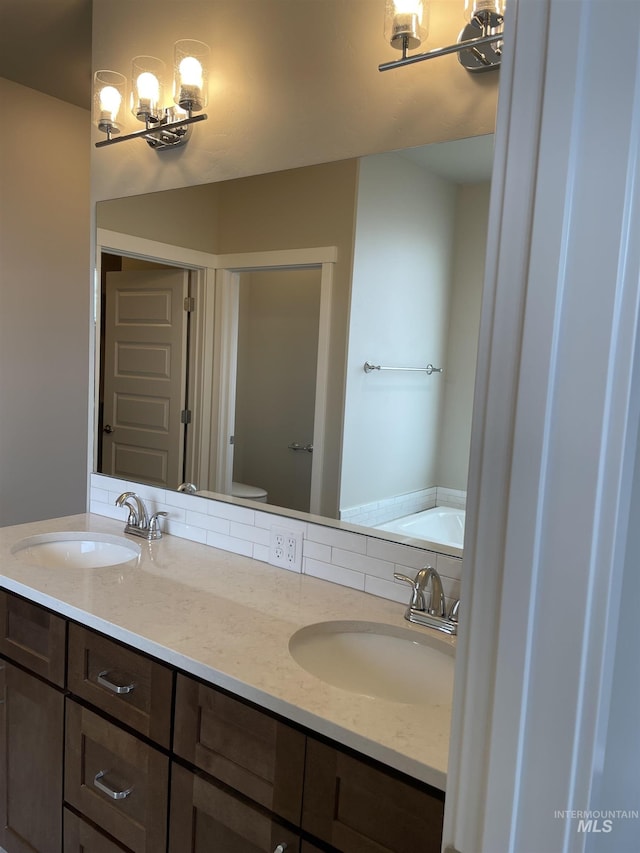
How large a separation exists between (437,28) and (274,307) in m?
0.80

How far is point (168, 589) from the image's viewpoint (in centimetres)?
158

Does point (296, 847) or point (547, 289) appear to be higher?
point (547, 289)

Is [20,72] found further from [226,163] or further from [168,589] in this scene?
[168,589]

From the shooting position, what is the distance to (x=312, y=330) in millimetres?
1748

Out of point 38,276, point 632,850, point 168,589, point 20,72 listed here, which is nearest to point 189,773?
point 168,589

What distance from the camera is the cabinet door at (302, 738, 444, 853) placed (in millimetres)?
953

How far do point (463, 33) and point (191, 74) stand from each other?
35.7 inches

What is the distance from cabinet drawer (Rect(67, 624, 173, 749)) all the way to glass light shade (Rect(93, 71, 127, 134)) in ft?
5.51

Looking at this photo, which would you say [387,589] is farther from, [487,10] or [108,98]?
[108,98]

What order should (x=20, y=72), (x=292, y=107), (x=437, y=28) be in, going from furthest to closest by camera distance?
(x=20, y=72)
(x=292, y=107)
(x=437, y=28)

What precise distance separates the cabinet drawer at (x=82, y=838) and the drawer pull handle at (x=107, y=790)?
12 centimetres

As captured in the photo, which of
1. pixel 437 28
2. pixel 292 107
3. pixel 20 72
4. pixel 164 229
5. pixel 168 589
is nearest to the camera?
pixel 437 28

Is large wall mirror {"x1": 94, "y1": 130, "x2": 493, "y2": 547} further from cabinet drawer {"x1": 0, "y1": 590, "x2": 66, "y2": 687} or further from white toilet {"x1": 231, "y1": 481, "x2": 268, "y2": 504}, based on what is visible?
cabinet drawer {"x1": 0, "y1": 590, "x2": 66, "y2": 687}

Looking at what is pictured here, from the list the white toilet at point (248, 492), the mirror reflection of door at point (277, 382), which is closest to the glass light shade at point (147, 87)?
the mirror reflection of door at point (277, 382)
